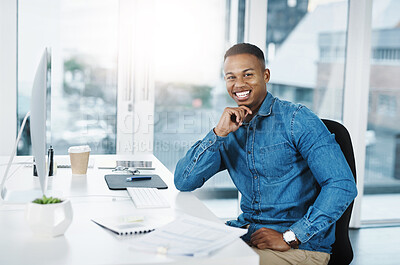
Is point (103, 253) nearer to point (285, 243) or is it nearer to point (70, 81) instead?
point (285, 243)

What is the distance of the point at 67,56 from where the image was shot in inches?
124

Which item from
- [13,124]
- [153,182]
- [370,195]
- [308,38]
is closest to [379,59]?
[308,38]

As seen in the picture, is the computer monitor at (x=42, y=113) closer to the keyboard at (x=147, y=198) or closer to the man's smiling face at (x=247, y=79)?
the keyboard at (x=147, y=198)

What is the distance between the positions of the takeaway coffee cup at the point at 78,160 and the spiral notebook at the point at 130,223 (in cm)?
69

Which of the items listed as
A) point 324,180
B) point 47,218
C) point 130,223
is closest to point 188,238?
point 130,223

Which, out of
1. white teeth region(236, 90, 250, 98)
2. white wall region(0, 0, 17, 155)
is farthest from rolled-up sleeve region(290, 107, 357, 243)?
white wall region(0, 0, 17, 155)

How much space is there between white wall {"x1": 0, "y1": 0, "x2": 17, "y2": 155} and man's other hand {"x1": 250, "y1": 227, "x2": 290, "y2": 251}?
2148mm

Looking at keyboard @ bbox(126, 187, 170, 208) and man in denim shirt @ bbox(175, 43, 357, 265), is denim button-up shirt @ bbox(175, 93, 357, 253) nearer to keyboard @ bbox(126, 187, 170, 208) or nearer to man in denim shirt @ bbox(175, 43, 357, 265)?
man in denim shirt @ bbox(175, 43, 357, 265)

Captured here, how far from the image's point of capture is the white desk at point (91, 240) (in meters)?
1.01

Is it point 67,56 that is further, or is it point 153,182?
point 67,56

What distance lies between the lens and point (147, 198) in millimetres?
1546

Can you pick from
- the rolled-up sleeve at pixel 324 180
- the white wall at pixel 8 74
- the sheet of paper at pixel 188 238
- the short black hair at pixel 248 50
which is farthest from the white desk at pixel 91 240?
the white wall at pixel 8 74

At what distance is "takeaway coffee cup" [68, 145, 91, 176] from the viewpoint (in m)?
1.94

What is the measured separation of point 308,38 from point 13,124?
92.1 inches
